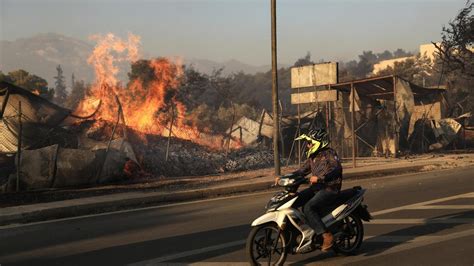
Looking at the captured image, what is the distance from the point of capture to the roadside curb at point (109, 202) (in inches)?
423

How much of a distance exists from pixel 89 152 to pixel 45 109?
3381mm

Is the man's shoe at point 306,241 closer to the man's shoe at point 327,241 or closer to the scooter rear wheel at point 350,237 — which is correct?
the man's shoe at point 327,241

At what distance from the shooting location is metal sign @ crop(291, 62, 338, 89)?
70.1 ft

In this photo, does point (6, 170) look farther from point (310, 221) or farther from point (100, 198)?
point (310, 221)

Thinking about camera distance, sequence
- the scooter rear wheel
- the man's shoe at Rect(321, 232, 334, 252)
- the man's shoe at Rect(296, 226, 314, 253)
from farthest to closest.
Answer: the scooter rear wheel → the man's shoe at Rect(321, 232, 334, 252) → the man's shoe at Rect(296, 226, 314, 253)

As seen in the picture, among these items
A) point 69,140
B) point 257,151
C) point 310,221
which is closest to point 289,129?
point 257,151

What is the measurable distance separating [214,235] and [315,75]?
14.4 meters

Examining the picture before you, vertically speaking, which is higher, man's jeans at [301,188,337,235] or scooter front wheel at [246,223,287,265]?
man's jeans at [301,188,337,235]

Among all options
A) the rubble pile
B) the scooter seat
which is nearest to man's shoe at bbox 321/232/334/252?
the scooter seat

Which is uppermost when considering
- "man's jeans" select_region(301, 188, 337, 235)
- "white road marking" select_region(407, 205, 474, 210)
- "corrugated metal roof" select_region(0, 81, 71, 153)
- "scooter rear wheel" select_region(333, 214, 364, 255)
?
"corrugated metal roof" select_region(0, 81, 71, 153)

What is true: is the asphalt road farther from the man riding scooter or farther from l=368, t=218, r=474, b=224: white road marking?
the man riding scooter

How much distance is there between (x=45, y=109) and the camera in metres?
17.5

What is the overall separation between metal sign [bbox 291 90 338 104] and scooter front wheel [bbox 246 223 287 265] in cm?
1575

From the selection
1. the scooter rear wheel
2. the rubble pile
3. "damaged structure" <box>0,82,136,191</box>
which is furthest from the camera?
the rubble pile
